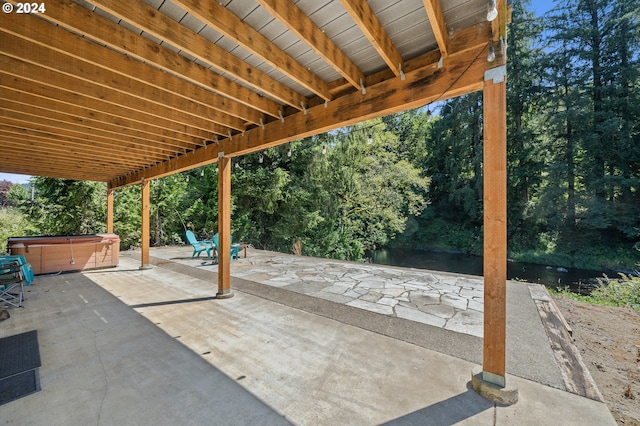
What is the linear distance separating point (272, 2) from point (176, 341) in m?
3.09

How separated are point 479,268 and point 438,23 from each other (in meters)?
15.6

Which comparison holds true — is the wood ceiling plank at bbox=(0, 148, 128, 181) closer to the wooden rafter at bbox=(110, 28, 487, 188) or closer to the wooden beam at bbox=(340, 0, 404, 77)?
the wooden rafter at bbox=(110, 28, 487, 188)

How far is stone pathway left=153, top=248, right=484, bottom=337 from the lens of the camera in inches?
132

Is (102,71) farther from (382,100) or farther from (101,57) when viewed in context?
(382,100)

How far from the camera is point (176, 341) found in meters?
2.70

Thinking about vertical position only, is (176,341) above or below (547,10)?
below

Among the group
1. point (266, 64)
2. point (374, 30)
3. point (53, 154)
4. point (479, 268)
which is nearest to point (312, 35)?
point (374, 30)

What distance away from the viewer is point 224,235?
162 inches

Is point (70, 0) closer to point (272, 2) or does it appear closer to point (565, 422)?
point (272, 2)

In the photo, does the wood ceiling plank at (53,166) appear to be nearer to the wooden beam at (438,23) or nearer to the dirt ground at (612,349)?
the wooden beam at (438,23)

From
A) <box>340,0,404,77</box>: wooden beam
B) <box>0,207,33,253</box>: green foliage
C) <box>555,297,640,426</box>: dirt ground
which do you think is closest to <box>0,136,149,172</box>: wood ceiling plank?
<box>340,0,404,77</box>: wooden beam

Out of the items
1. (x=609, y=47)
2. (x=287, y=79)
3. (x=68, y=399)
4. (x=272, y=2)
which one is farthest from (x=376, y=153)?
(x=609, y=47)

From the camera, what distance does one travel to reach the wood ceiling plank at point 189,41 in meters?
1.71

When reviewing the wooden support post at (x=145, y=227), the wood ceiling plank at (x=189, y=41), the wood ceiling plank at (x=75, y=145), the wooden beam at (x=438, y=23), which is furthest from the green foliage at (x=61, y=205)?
the wooden beam at (x=438, y=23)
